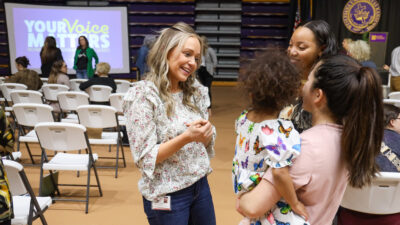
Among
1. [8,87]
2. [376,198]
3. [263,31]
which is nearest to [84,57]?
[8,87]

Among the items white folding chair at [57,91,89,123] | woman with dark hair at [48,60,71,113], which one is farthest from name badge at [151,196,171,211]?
woman with dark hair at [48,60,71,113]

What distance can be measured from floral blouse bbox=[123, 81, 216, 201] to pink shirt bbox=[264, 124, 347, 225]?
0.49 metres

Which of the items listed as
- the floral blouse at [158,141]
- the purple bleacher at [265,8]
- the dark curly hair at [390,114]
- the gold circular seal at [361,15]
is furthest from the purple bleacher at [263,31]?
the floral blouse at [158,141]

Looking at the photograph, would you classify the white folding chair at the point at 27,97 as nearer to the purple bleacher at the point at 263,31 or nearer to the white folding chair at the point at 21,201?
the white folding chair at the point at 21,201

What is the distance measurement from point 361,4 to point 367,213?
8.52 m

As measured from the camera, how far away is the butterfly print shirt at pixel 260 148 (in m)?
1.00

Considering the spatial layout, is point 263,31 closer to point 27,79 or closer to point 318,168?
point 27,79

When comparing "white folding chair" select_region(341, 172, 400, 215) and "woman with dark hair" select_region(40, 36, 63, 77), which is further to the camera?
"woman with dark hair" select_region(40, 36, 63, 77)

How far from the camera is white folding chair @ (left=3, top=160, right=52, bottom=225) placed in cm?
211

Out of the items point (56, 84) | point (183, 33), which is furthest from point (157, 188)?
point (56, 84)

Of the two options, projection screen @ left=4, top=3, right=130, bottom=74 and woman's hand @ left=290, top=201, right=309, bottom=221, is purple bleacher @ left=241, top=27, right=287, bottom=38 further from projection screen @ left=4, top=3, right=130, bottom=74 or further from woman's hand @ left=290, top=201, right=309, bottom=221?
woman's hand @ left=290, top=201, right=309, bottom=221

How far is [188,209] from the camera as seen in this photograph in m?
1.50

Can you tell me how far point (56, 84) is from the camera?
5703 mm

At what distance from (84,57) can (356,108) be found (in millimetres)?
7863
